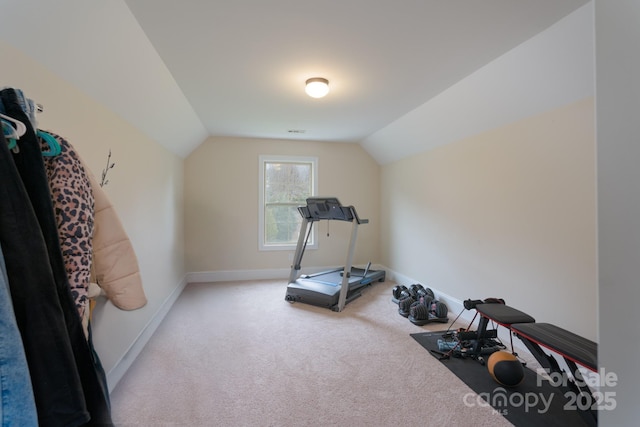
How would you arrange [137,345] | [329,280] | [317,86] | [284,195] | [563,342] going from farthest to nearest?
[284,195] < [329,280] < [317,86] < [137,345] < [563,342]

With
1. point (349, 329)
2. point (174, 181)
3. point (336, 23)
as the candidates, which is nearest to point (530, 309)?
point (349, 329)

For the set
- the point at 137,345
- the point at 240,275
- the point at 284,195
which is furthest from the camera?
the point at 284,195

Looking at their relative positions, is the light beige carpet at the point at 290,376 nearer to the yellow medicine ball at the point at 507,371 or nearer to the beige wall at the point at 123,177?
the yellow medicine ball at the point at 507,371

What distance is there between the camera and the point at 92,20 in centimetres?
147

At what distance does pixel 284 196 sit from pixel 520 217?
349cm

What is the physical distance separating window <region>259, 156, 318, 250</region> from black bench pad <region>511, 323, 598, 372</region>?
3607mm

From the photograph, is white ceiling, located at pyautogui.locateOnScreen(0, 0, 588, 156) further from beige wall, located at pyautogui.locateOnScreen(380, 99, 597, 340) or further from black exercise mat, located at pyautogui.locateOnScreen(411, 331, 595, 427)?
black exercise mat, located at pyautogui.locateOnScreen(411, 331, 595, 427)

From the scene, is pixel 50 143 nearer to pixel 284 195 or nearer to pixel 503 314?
pixel 503 314

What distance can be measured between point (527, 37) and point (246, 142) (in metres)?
3.92

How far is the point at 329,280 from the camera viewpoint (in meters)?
4.14

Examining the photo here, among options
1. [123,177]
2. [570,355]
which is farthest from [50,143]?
[570,355]

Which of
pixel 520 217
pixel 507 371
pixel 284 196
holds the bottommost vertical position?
pixel 507 371

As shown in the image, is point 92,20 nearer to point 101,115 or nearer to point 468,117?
point 101,115

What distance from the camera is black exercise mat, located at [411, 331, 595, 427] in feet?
5.49
